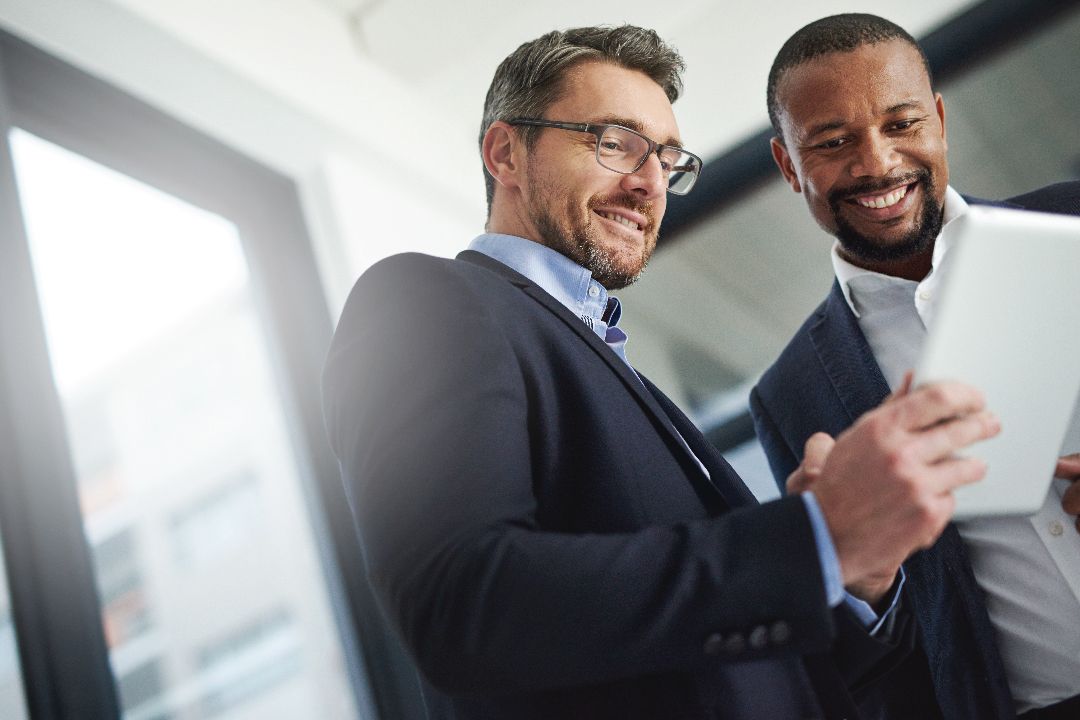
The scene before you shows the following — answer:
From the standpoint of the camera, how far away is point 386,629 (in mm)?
2805

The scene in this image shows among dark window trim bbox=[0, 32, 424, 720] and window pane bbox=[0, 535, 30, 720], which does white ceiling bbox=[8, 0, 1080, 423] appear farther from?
window pane bbox=[0, 535, 30, 720]

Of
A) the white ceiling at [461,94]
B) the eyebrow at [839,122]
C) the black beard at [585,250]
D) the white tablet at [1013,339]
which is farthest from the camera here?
the white ceiling at [461,94]

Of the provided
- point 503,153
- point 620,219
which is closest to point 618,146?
point 620,219

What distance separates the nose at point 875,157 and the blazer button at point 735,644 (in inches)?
54.3

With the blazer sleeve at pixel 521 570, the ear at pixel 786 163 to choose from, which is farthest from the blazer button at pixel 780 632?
the ear at pixel 786 163

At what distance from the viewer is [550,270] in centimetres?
142

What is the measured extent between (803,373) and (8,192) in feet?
6.16

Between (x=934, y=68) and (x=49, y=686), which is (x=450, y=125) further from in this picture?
(x=49, y=686)

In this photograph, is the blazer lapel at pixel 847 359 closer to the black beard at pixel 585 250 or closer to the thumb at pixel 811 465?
the black beard at pixel 585 250

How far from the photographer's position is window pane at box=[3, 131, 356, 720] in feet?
7.49

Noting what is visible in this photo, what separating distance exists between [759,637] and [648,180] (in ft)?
3.22

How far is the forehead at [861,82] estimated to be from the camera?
6.26 feet

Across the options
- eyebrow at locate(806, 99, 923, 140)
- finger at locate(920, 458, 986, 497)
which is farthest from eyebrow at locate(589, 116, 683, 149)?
finger at locate(920, 458, 986, 497)

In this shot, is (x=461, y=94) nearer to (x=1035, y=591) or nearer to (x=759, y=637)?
(x=1035, y=591)
